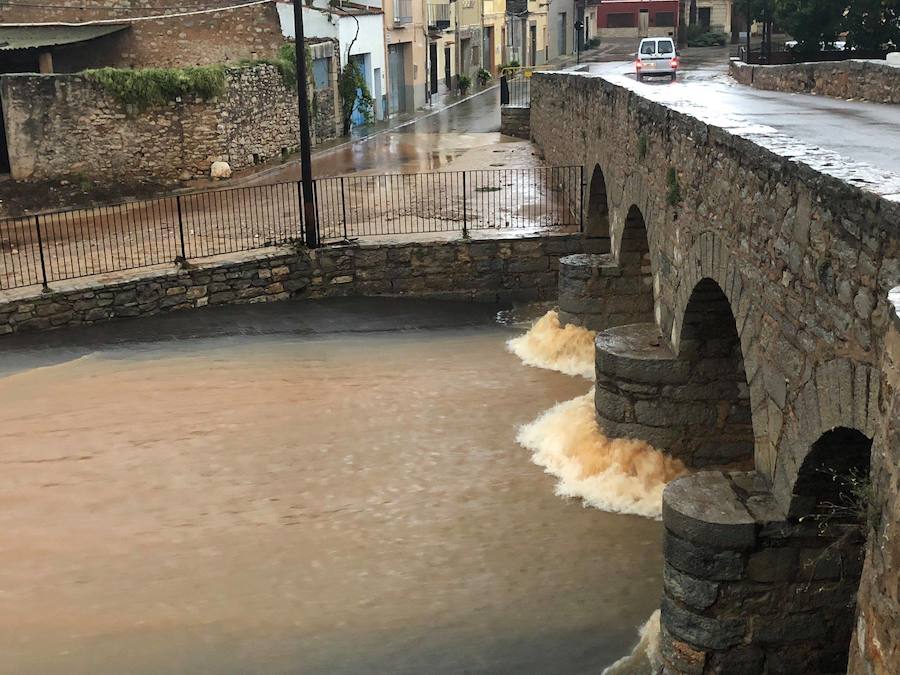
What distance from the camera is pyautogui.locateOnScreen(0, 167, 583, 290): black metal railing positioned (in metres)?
17.3

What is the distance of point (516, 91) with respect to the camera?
127 feet

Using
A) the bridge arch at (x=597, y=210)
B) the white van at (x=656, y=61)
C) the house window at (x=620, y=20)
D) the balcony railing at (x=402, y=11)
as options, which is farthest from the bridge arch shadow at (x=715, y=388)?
the house window at (x=620, y=20)

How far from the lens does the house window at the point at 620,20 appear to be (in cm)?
6525

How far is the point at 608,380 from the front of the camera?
10.5 metres

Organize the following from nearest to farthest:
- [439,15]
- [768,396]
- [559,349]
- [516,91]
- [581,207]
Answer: [768,396], [559,349], [581,207], [516,91], [439,15]

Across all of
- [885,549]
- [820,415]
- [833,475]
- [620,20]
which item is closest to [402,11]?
[833,475]

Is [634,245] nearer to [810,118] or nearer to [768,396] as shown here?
[810,118]

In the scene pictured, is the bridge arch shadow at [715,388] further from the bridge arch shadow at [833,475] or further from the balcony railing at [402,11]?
the balcony railing at [402,11]

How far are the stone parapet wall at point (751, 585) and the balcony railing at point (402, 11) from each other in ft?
101

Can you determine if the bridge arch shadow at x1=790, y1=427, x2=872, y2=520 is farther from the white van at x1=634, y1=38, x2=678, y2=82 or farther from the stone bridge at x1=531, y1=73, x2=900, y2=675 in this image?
the white van at x1=634, y1=38, x2=678, y2=82

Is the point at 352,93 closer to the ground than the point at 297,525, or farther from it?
farther from it

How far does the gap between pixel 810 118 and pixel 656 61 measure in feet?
73.4

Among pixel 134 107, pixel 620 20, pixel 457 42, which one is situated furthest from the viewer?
pixel 620 20

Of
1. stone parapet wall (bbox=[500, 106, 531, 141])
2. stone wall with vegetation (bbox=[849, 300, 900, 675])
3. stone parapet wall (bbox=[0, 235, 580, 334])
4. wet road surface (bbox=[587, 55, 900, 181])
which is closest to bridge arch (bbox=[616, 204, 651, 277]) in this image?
wet road surface (bbox=[587, 55, 900, 181])
